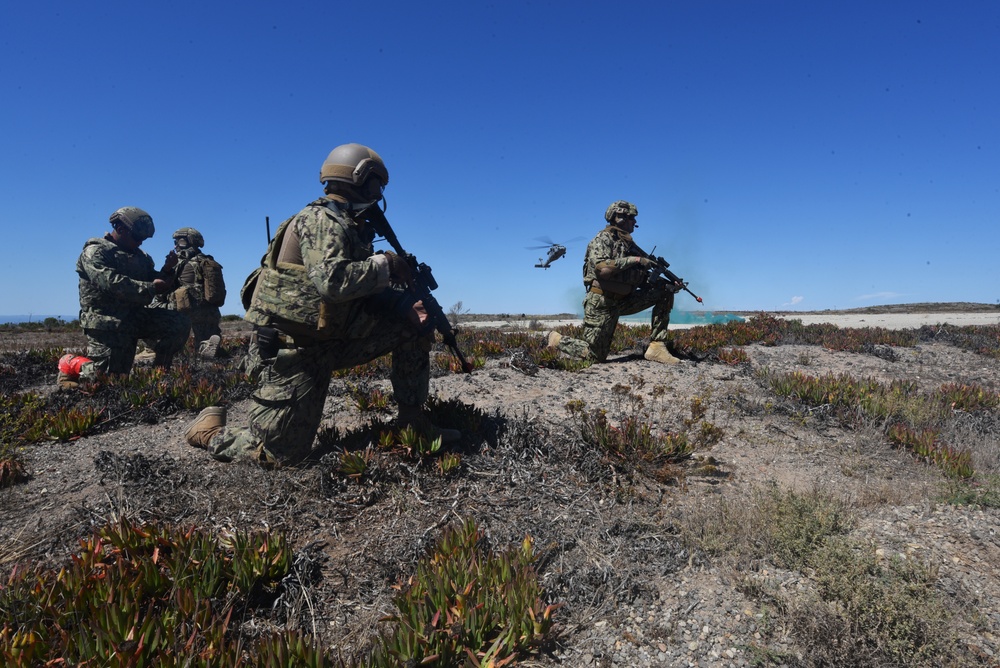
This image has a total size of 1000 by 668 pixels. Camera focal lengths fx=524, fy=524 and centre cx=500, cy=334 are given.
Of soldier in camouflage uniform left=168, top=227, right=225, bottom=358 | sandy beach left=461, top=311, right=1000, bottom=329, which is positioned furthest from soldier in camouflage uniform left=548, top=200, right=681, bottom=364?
soldier in camouflage uniform left=168, top=227, right=225, bottom=358

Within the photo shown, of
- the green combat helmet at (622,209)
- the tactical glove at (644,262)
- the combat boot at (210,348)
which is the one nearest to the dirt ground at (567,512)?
the tactical glove at (644,262)

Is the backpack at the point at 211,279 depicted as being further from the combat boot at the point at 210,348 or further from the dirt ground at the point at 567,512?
the dirt ground at the point at 567,512

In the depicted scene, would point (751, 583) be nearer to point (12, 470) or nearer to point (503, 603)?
point (503, 603)

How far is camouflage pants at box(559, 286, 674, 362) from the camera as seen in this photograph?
855cm

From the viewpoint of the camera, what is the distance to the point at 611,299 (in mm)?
8492

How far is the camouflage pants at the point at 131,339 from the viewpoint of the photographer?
7188 mm

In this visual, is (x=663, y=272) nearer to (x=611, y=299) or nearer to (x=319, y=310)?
(x=611, y=299)

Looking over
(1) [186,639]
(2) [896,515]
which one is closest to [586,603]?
(1) [186,639]

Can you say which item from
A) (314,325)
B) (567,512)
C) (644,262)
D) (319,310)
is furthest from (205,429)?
(644,262)

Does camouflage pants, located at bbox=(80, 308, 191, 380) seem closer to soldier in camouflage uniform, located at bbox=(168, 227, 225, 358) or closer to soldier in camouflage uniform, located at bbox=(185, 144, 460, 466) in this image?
soldier in camouflage uniform, located at bbox=(168, 227, 225, 358)

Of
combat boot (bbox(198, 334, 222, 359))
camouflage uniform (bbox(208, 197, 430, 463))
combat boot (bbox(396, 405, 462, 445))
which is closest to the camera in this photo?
camouflage uniform (bbox(208, 197, 430, 463))

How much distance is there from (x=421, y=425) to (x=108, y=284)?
5.35 m

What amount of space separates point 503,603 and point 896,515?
2857 mm

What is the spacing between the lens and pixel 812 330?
42.4ft
